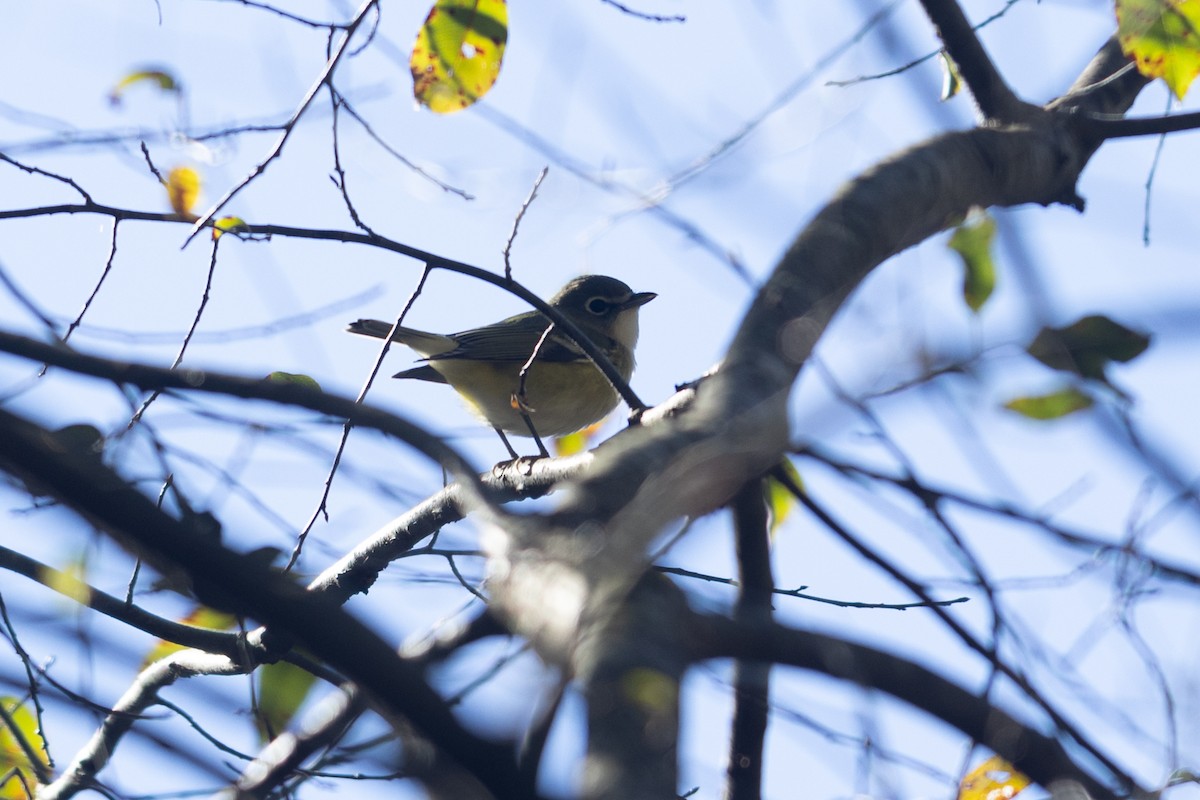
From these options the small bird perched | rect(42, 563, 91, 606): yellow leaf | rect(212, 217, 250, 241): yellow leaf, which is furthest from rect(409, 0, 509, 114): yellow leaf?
the small bird perched

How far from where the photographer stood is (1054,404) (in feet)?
8.33

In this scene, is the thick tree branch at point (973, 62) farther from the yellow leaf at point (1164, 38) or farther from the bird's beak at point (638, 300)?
the bird's beak at point (638, 300)

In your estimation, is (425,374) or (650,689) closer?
(650,689)

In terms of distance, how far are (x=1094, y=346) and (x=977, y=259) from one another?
872 mm

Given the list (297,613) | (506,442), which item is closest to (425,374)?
(506,442)

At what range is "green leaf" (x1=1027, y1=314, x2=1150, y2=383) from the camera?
243 centimetres

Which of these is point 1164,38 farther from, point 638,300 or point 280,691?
point 638,300

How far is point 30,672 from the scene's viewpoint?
10.5 ft

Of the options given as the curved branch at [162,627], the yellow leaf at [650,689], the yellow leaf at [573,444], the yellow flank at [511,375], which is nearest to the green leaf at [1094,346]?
Result: the yellow leaf at [650,689]

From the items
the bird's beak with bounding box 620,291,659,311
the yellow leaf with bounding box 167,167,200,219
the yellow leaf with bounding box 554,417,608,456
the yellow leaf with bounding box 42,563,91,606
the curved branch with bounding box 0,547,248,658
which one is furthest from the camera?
the bird's beak with bounding box 620,291,659,311

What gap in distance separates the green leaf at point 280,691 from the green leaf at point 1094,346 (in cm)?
226

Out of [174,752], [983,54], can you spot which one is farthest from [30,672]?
[983,54]

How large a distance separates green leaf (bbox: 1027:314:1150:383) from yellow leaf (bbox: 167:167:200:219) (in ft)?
11.7

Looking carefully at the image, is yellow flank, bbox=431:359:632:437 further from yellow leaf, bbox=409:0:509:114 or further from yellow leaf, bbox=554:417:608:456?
yellow leaf, bbox=409:0:509:114
